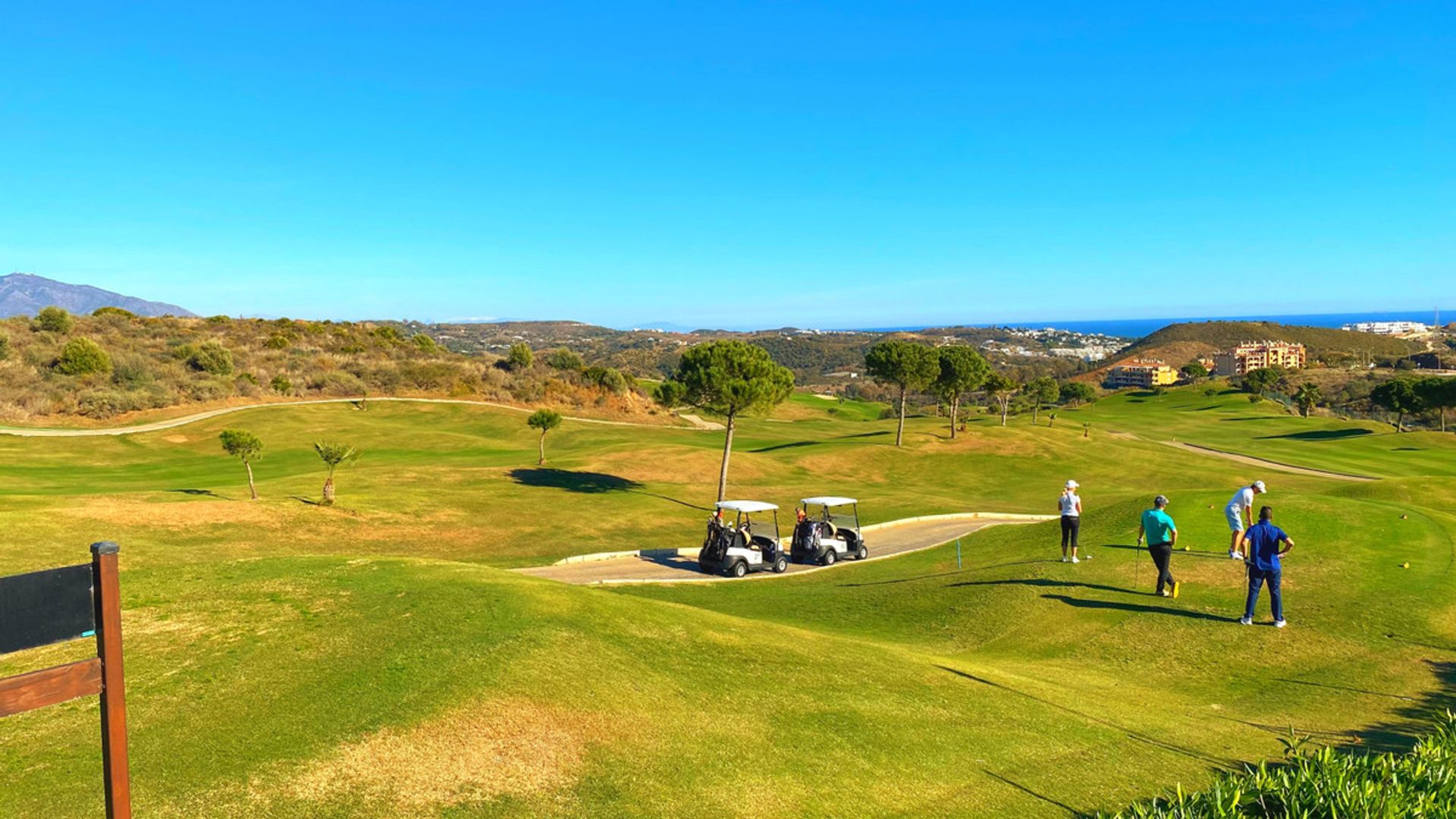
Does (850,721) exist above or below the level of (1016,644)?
above

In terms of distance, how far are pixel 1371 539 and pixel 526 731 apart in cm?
2090

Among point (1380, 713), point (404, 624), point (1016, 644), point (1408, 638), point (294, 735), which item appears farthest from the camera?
point (1016, 644)

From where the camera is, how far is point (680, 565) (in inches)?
1015

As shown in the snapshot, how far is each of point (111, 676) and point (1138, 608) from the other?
16627 millimetres

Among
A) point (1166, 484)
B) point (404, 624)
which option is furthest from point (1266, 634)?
point (1166, 484)

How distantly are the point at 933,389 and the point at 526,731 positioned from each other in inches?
2199

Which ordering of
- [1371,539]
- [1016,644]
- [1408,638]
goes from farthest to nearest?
[1371,539], [1016,644], [1408,638]

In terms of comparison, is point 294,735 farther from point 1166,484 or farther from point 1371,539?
point 1166,484

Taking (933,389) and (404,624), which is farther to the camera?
(933,389)

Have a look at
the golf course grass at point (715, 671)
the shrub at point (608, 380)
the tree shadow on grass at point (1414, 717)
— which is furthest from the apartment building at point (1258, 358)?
the tree shadow on grass at point (1414, 717)

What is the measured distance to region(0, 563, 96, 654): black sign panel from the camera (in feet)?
16.2

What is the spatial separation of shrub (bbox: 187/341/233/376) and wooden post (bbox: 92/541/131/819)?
78.0 metres

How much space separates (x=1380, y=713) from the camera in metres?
11.1

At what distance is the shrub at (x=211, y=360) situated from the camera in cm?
7238
